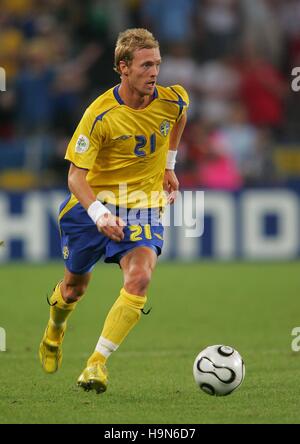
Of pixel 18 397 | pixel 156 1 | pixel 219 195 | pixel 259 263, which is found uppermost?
Answer: pixel 156 1

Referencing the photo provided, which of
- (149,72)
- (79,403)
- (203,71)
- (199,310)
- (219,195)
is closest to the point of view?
(79,403)

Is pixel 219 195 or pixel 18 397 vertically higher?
pixel 18 397

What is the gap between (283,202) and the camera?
14.3m

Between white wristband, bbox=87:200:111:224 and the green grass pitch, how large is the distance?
40.2 inches

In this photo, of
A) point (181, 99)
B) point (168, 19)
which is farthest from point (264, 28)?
point (181, 99)

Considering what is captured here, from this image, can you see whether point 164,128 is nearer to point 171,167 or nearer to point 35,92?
point 171,167

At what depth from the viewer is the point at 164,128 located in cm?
657

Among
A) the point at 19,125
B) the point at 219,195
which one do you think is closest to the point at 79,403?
the point at 219,195

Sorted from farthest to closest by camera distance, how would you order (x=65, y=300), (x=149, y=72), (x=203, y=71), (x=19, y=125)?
1. (x=203, y=71)
2. (x=19, y=125)
3. (x=65, y=300)
4. (x=149, y=72)

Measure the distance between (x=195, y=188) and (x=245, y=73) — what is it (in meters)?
3.02

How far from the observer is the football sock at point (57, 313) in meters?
6.96

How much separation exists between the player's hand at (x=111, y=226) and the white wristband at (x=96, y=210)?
1.7 inches

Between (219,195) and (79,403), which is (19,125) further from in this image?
(79,403)

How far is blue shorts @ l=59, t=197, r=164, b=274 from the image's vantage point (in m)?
6.30
